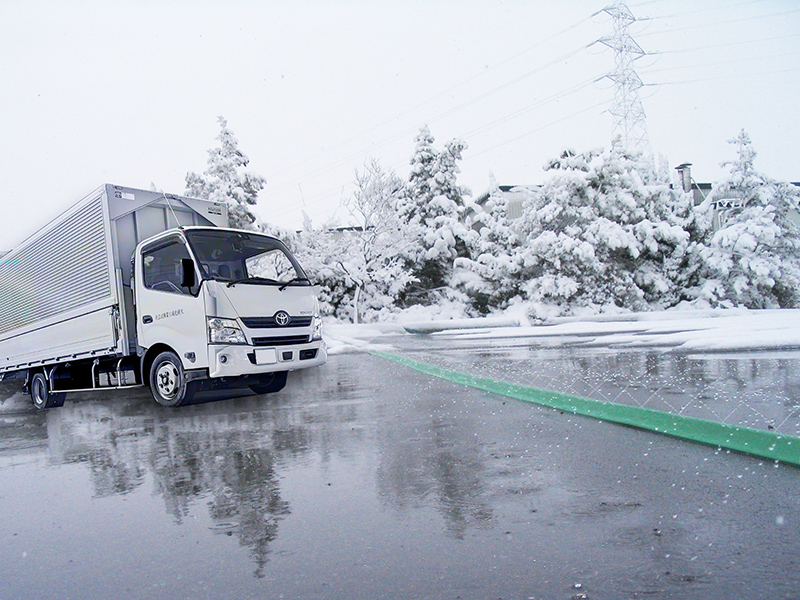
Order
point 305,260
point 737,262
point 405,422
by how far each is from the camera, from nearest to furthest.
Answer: point 405,422 → point 737,262 → point 305,260

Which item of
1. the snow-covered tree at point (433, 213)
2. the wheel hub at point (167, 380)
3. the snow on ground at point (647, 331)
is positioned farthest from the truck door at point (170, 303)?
the snow-covered tree at point (433, 213)

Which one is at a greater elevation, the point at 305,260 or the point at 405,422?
the point at 305,260


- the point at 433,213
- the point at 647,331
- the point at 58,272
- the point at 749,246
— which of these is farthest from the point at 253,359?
the point at 433,213

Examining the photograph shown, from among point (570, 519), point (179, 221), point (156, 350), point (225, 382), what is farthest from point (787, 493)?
point (179, 221)

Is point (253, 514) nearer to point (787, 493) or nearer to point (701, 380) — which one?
point (787, 493)

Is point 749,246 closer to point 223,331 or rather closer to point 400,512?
point 223,331

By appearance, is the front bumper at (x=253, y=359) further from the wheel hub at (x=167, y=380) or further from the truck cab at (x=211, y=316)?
the wheel hub at (x=167, y=380)

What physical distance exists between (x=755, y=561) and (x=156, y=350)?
769 cm

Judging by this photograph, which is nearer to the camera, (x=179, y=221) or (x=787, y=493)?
(x=787, y=493)

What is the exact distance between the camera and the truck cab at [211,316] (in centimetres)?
787

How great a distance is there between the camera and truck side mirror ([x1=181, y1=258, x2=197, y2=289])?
7.94m

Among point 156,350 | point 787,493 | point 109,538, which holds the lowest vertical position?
point 787,493

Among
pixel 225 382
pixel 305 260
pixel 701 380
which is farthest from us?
pixel 305 260

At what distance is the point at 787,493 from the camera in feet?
11.9
